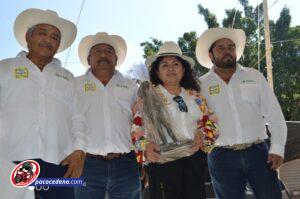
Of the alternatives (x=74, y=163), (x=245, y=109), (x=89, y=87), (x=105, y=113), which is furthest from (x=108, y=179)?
(x=245, y=109)

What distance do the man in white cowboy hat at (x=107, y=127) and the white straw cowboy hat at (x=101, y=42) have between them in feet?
0.14

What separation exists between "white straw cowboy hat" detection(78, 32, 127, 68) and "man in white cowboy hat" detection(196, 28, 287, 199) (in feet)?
3.16

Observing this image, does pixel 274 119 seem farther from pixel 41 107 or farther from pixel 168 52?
pixel 41 107

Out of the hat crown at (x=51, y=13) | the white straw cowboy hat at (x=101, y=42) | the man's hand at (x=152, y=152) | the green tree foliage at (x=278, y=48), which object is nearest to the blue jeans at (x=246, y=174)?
the man's hand at (x=152, y=152)

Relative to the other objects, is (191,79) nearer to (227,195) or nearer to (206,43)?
(206,43)

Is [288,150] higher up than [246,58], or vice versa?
[246,58]

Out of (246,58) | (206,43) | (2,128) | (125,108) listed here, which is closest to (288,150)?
(206,43)

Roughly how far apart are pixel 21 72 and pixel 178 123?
1.34 m

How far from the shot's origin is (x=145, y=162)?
10.6 feet

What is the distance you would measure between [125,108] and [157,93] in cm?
54

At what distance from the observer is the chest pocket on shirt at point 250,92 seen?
371cm
